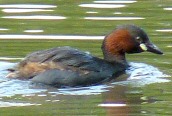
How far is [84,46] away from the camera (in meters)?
13.9

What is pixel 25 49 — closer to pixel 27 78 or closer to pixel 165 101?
pixel 27 78

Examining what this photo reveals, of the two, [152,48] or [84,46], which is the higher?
[152,48]

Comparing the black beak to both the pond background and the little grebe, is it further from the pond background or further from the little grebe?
the little grebe

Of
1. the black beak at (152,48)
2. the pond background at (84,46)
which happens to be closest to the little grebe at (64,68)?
the pond background at (84,46)

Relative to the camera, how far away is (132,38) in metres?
13.0

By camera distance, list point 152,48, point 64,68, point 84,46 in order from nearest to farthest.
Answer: point 64,68 < point 152,48 < point 84,46

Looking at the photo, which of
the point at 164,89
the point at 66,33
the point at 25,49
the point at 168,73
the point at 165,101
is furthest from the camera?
the point at 66,33

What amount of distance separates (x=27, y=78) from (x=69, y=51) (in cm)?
67

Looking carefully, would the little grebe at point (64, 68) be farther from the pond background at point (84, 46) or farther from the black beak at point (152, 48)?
the black beak at point (152, 48)

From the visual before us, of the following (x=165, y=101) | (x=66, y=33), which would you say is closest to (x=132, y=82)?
(x=165, y=101)

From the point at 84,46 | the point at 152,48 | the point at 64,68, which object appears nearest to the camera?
the point at 64,68

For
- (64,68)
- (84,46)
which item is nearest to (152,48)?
(84,46)

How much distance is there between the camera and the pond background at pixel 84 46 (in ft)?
35.0

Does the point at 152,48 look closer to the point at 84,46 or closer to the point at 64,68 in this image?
the point at 84,46
